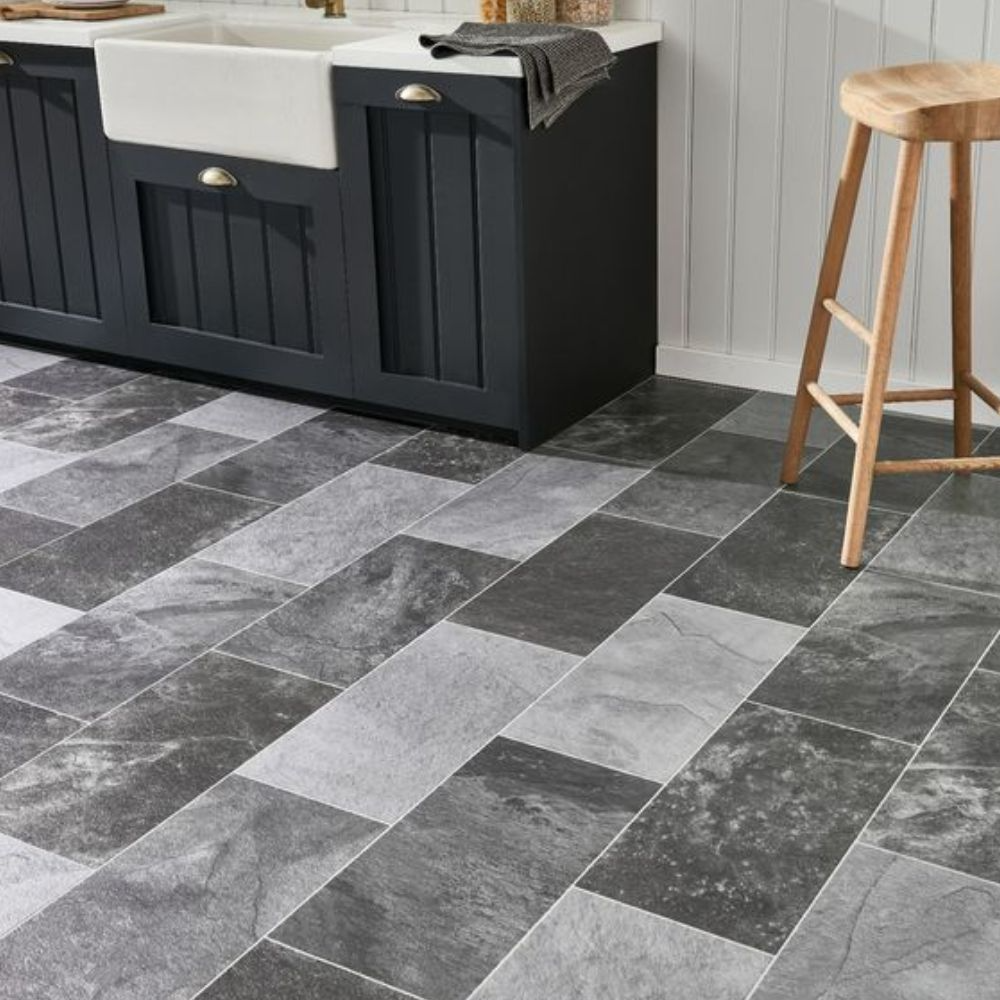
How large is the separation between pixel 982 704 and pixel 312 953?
3.56ft

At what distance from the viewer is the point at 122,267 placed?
3.90m

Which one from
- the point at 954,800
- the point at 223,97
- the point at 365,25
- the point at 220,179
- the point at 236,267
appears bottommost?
the point at 954,800

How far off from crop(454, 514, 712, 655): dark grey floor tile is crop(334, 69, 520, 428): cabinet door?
51cm

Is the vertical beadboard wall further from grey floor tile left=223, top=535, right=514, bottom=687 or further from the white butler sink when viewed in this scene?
grey floor tile left=223, top=535, right=514, bottom=687

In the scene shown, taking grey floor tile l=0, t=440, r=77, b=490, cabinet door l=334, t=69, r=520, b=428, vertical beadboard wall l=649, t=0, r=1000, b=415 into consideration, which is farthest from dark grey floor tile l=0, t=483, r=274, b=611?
vertical beadboard wall l=649, t=0, r=1000, b=415

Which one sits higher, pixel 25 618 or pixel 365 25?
pixel 365 25

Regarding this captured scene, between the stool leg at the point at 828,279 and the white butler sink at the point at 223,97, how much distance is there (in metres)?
1.06

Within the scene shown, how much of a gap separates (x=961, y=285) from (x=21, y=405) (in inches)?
82.8

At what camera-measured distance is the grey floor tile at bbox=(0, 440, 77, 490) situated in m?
3.40

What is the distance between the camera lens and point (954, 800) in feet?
7.24

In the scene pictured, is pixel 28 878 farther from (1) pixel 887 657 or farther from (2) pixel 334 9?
(2) pixel 334 9

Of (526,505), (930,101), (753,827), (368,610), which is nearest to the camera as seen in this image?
(753,827)

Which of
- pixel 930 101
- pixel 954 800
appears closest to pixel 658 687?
pixel 954 800

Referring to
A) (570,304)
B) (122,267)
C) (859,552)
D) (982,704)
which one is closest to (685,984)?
(982,704)
